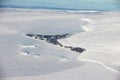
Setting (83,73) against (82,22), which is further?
(82,22)

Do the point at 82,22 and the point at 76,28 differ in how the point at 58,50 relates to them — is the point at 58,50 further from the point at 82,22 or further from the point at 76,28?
the point at 82,22

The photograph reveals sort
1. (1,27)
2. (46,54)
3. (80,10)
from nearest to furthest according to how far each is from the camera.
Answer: (46,54) < (1,27) < (80,10)

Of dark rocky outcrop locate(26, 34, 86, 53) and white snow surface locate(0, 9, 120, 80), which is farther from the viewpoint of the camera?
dark rocky outcrop locate(26, 34, 86, 53)

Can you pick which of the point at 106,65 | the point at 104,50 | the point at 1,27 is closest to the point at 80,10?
the point at 1,27

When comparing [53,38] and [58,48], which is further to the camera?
[53,38]

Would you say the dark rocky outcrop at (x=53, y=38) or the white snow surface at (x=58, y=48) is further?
the dark rocky outcrop at (x=53, y=38)

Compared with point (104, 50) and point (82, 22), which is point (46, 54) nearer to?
point (104, 50)

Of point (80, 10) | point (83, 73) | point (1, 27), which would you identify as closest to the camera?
point (83, 73)
